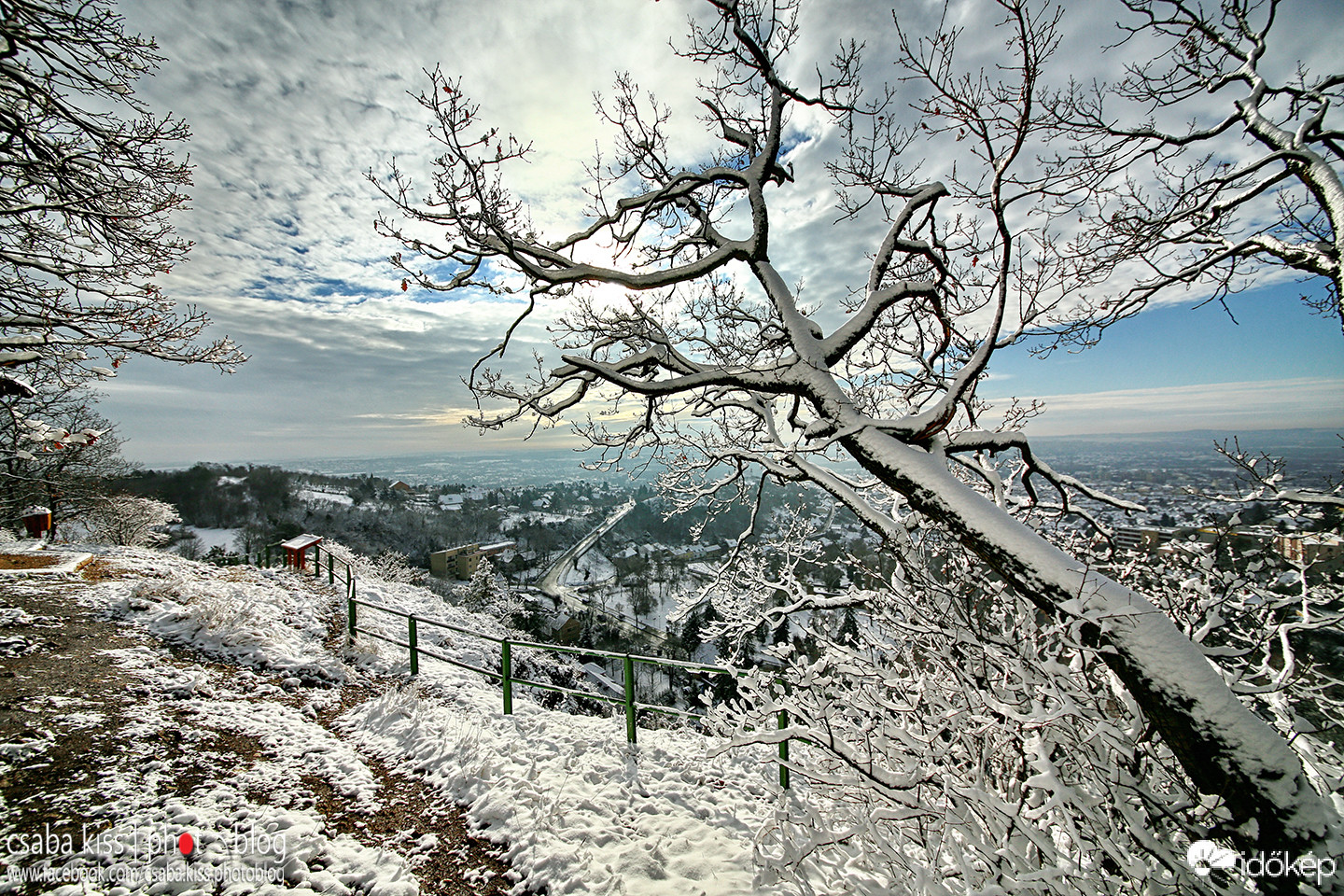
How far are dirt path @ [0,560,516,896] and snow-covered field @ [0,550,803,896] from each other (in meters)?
0.05

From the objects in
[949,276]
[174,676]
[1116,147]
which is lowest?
[174,676]

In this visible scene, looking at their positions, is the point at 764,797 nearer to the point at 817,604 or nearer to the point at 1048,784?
the point at 817,604

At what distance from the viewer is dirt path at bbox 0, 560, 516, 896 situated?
10.2 feet

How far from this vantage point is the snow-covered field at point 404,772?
301 centimetres

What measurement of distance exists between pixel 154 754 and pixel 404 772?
6.28 feet

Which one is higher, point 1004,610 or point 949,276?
point 949,276

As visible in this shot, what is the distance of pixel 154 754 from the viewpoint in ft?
12.4

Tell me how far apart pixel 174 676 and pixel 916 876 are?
24.5 feet

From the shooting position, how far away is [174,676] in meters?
5.20

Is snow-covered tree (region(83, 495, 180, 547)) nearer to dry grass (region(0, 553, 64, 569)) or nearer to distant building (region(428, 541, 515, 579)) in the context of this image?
dry grass (region(0, 553, 64, 569))

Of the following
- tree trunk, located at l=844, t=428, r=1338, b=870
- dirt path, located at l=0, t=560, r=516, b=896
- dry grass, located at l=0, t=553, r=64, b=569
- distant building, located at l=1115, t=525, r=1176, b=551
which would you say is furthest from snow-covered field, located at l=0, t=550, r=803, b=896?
distant building, located at l=1115, t=525, r=1176, b=551

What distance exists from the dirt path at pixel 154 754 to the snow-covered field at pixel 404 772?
0.15 feet

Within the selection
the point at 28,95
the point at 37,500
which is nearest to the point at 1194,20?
the point at 28,95

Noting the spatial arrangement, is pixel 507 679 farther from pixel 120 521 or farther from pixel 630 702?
pixel 120 521
